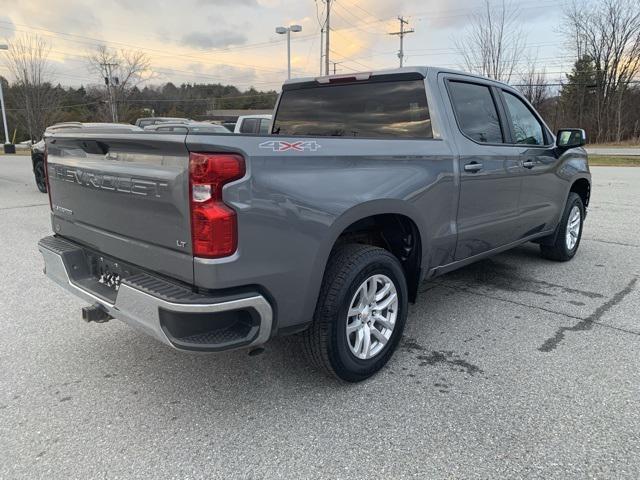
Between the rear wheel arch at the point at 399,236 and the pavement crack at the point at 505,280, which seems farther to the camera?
the pavement crack at the point at 505,280

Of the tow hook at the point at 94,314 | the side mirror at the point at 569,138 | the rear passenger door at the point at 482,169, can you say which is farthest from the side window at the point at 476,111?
the tow hook at the point at 94,314

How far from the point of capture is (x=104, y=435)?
257cm

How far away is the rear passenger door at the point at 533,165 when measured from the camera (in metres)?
4.51

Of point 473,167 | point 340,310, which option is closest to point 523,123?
point 473,167

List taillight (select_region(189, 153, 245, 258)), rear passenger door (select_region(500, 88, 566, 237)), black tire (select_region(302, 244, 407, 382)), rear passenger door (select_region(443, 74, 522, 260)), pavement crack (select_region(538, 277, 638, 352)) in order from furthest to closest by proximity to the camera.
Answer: rear passenger door (select_region(500, 88, 566, 237)), rear passenger door (select_region(443, 74, 522, 260)), pavement crack (select_region(538, 277, 638, 352)), black tire (select_region(302, 244, 407, 382)), taillight (select_region(189, 153, 245, 258))

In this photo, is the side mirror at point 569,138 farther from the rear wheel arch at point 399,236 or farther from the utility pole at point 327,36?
the utility pole at point 327,36

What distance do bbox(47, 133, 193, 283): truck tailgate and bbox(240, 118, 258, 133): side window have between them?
24.6 ft

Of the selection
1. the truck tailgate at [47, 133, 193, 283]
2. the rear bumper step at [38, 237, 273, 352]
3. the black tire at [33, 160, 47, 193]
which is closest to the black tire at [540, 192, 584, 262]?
the rear bumper step at [38, 237, 273, 352]

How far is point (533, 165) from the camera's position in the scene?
4.64 metres

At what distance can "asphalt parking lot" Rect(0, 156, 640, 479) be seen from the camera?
237 cm

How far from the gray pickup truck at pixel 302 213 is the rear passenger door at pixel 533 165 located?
7cm

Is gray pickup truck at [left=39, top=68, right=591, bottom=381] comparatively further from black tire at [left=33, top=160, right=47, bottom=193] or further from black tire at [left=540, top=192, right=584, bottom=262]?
black tire at [left=33, top=160, right=47, bottom=193]

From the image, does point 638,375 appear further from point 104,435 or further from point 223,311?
point 104,435

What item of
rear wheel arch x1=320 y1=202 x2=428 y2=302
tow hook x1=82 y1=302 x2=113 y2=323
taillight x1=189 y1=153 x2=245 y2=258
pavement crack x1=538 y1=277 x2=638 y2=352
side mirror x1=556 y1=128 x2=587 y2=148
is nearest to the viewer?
taillight x1=189 y1=153 x2=245 y2=258
